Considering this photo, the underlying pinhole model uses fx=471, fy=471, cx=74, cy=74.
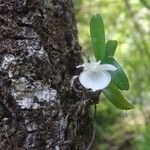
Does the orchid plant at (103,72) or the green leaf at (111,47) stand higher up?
the green leaf at (111,47)

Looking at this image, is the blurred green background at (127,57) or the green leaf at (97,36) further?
the blurred green background at (127,57)

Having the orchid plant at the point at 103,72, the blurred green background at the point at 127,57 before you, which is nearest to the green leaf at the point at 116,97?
the orchid plant at the point at 103,72

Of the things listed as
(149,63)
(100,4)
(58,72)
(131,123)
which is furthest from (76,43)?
(131,123)

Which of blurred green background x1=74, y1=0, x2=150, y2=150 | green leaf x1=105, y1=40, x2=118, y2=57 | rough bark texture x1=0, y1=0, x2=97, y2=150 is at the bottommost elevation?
rough bark texture x1=0, y1=0, x2=97, y2=150

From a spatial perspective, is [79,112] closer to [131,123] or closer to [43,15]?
[43,15]

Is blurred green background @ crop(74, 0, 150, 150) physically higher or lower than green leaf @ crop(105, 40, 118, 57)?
higher

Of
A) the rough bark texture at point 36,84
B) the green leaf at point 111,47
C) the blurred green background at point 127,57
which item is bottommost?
the rough bark texture at point 36,84

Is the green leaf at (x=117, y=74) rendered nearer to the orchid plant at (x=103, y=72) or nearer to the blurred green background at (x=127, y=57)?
the orchid plant at (x=103, y=72)

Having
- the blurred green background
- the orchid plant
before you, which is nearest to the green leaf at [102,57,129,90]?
the orchid plant

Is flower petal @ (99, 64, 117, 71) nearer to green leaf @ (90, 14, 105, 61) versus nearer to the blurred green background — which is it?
green leaf @ (90, 14, 105, 61)
